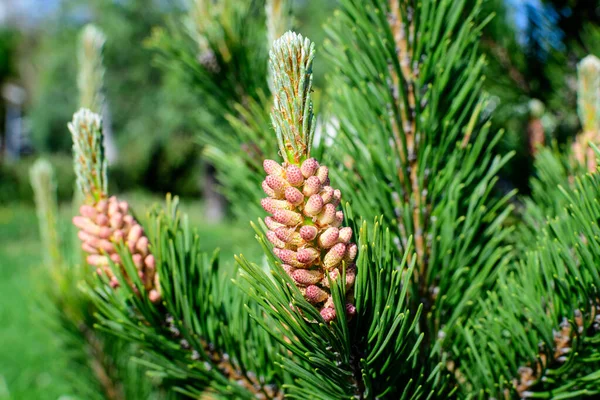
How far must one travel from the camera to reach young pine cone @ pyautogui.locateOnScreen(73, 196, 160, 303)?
2.22ft

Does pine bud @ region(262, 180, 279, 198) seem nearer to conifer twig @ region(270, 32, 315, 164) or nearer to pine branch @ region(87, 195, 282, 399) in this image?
conifer twig @ region(270, 32, 315, 164)

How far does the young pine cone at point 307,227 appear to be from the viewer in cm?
48

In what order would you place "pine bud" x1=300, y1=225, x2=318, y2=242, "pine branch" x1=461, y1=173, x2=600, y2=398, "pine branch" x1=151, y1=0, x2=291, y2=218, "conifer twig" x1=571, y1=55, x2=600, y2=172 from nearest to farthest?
"pine bud" x1=300, y1=225, x2=318, y2=242 < "pine branch" x1=461, y1=173, x2=600, y2=398 < "conifer twig" x1=571, y1=55, x2=600, y2=172 < "pine branch" x1=151, y1=0, x2=291, y2=218

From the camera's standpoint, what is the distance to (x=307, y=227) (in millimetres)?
470

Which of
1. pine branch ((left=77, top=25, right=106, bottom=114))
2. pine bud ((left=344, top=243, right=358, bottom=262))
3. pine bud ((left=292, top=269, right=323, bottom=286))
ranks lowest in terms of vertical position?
pine bud ((left=292, top=269, right=323, bottom=286))

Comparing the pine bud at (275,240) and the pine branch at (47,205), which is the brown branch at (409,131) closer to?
the pine bud at (275,240)

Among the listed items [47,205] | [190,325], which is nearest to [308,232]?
[190,325]

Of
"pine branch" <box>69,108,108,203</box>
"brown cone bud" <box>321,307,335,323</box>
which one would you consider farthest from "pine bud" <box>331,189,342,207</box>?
"pine branch" <box>69,108,108,203</box>

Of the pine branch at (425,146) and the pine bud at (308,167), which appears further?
the pine branch at (425,146)

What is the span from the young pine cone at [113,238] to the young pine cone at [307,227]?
28 cm

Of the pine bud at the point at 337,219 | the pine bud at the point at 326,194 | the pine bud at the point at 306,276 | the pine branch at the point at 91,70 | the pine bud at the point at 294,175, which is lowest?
the pine bud at the point at 306,276

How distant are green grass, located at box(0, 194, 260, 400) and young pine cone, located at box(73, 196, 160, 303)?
0.12 metres

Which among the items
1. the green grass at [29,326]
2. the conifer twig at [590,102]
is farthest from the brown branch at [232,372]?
the conifer twig at [590,102]

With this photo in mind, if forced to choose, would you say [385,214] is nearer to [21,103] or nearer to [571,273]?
[571,273]
